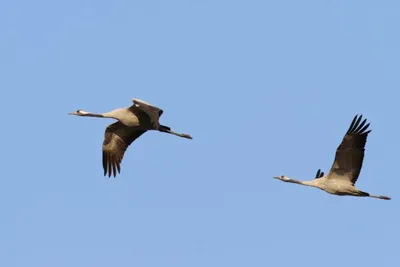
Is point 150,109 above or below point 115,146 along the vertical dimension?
above

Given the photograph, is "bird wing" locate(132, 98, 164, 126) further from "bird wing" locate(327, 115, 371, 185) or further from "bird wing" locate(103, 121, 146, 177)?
"bird wing" locate(327, 115, 371, 185)

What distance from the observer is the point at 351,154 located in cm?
2297

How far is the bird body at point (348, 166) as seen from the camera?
22.8 metres

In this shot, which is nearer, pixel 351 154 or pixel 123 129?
pixel 351 154

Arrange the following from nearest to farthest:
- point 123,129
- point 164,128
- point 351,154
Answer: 1. point 351,154
2. point 164,128
3. point 123,129

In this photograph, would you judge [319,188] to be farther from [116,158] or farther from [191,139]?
[116,158]

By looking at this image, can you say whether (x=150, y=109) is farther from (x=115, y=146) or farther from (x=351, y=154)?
(x=351, y=154)

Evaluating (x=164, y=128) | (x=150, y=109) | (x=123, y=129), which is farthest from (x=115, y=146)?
(x=150, y=109)

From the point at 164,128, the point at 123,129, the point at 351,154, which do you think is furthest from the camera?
the point at 123,129

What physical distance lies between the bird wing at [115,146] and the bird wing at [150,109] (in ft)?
6.70

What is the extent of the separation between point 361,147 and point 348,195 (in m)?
1.42

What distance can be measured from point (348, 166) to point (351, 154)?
0.38 meters

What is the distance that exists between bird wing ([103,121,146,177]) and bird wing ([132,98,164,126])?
2042 mm

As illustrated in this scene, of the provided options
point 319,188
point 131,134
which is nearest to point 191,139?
point 131,134
